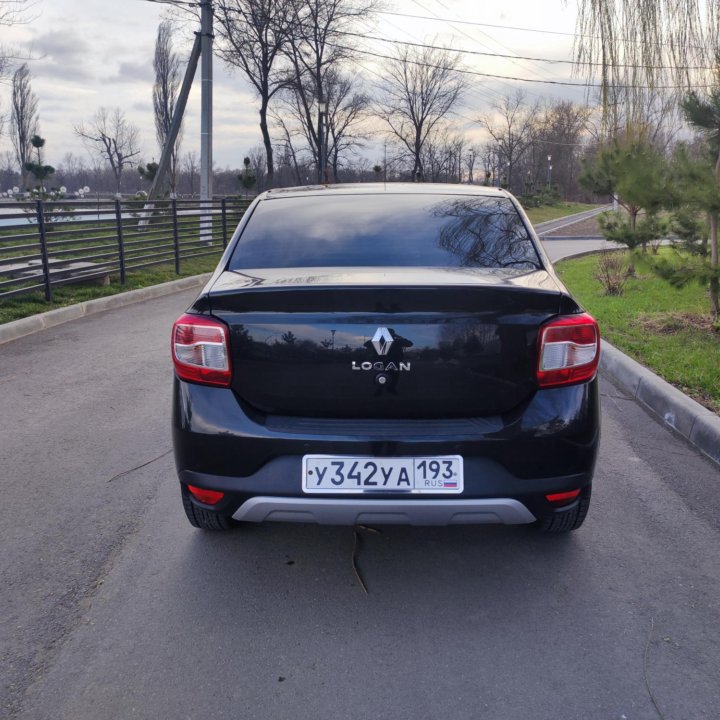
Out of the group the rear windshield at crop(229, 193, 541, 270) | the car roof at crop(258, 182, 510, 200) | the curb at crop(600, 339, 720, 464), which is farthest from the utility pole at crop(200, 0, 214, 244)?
the rear windshield at crop(229, 193, 541, 270)

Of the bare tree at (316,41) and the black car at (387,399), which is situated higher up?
the bare tree at (316,41)

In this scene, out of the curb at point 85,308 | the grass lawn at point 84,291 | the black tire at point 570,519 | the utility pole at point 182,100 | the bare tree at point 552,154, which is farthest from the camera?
the bare tree at point 552,154

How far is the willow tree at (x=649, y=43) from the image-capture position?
5.38 m

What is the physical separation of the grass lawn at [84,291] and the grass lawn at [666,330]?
7.25m

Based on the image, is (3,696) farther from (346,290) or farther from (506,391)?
(506,391)

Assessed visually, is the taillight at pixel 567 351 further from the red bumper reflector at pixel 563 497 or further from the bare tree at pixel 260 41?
the bare tree at pixel 260 41

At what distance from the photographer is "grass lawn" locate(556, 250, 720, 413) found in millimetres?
5898

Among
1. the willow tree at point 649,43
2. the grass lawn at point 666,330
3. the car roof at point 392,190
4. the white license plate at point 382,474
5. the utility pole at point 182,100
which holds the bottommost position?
the grass lawn at point 666,330

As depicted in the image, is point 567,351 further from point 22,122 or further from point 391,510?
point 22,122

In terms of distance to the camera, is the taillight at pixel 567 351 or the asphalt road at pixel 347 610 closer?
the asphalt road at pixel 347 610

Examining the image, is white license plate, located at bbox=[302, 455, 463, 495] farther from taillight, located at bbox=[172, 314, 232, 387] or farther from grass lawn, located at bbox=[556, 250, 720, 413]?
grass lawn, located at bbox=[556, 250, 720, 413]

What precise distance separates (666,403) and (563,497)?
298cm

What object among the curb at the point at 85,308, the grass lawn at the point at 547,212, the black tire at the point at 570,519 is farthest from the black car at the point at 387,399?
the grass lawn at the point at 547,212

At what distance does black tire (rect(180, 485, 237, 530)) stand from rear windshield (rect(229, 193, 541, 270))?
105 cm
